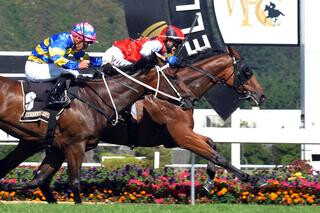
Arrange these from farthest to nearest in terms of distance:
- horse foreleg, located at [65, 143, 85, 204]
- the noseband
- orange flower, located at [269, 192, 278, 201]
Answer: the noseband
orange flower, located at [269, 192, 278, 201]
horse foreleg, located at [65, 143, 85, 204]

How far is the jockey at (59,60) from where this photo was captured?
862cm

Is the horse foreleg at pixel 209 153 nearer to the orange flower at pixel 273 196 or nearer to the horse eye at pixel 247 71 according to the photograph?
the orange flower at pixel 273 196

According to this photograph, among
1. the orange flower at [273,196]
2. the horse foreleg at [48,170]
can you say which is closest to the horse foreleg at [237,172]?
the orange flower at [273,196]

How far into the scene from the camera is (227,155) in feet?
93.5

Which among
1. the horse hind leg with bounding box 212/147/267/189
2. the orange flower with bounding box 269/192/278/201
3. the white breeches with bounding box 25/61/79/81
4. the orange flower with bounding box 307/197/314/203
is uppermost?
the white breeches with bounding box 25/61/79/81

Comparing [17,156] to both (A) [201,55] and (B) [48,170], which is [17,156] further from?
(A) [201,55]

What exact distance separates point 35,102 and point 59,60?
0.44 metres

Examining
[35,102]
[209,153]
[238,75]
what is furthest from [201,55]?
[35,102]

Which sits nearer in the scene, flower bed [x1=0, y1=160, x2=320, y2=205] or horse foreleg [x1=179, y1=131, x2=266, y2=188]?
horse foreleg [x1=179, y1=131, x2=266, y2=188]

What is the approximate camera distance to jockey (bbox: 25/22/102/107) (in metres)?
8.62

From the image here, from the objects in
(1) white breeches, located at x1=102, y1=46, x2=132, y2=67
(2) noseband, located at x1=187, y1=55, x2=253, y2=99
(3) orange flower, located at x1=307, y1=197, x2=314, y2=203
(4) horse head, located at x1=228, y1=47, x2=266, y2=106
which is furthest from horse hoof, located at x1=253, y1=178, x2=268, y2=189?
(1) white breeches, located at x1=102, y1=46, x2=132, y2=67

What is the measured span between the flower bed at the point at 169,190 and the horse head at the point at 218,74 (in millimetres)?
953

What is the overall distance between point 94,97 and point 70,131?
46 cm

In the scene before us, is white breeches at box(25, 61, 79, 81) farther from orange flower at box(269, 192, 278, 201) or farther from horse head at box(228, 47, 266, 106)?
orange flower at box(269, 192, 278, 201)
